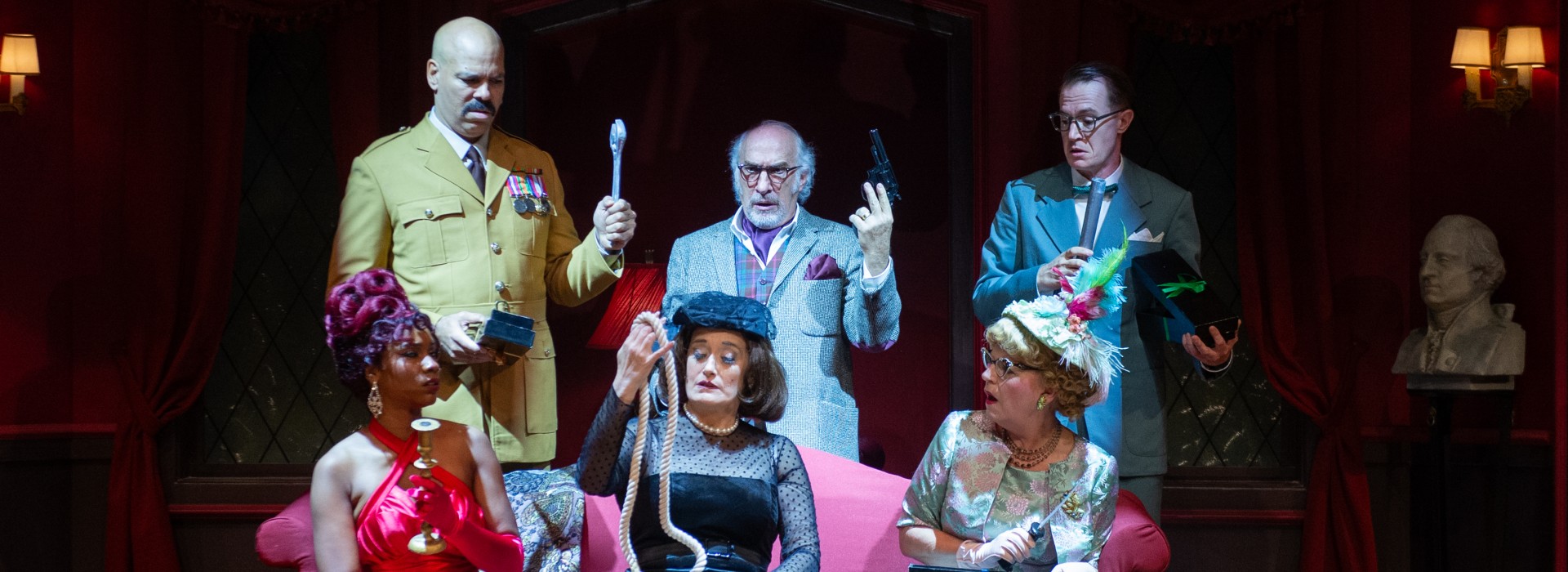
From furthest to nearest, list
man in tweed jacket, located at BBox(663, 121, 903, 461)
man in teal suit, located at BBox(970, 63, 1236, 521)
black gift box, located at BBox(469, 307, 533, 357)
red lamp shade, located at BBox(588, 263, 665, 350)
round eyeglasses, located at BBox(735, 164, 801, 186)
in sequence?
red lamp shade, located at BBox(588, 263, 665, 350)
round eyeglasses, located at BBox(735, 164, 801, 186)
man in tweed jacket, located at BBox(663, 121, 903, 461)
man in teal suit, located at BBox(970, 63, 1236, 521)
black gift box, located at BBox(469, 307, 533, 357)

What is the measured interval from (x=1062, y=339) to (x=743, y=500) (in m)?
0.80

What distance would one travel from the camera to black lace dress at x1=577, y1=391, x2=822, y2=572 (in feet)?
10.5

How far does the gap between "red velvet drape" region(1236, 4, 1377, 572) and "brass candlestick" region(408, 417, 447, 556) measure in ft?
10.5

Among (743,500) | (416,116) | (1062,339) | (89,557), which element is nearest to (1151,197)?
(1062,339)

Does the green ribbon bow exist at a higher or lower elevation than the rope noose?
higher

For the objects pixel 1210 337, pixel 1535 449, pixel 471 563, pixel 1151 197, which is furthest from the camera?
pixel 1535 449

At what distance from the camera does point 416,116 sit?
505 centimetres

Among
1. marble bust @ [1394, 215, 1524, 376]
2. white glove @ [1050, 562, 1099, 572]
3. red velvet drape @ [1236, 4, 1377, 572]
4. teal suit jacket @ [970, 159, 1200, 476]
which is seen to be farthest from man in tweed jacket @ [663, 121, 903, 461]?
marble bust @ [1394, 215, 1524, 376]

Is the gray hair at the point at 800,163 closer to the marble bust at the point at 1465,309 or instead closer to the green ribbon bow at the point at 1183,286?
the green ribbon bow at the point at 1183,286

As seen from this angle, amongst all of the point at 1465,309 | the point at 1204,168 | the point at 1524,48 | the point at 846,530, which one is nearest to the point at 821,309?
the point at 846,530

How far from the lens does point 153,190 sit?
5.11 meters

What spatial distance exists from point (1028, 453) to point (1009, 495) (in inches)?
4.2

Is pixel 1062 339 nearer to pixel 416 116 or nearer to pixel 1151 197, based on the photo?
pixel 1151 197

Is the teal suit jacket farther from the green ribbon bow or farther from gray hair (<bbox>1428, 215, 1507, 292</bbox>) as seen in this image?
gray hair (<bbox>1428, 215, 1507, 292</bbox>)
